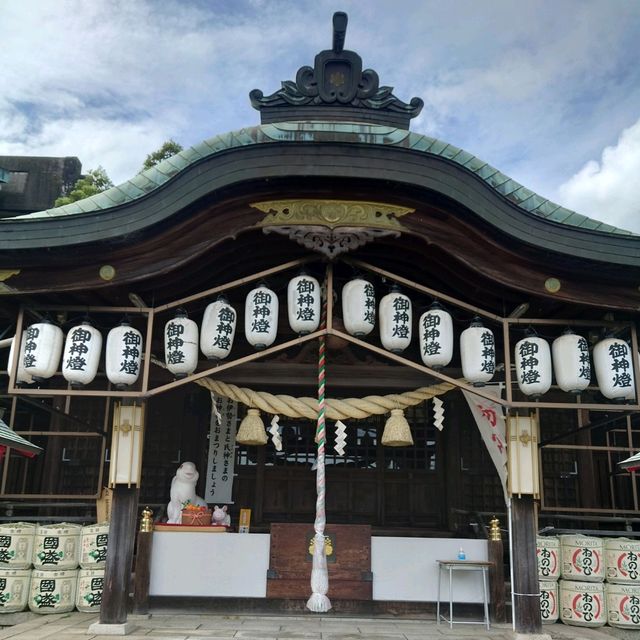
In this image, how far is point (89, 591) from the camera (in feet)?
28.2

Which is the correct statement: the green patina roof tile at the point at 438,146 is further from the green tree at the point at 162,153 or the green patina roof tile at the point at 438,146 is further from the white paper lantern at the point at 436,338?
the green tree at the point at 162,153

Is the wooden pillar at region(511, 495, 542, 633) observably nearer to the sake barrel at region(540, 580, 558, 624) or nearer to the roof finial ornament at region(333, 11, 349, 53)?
the sake barrel at region(540, 580, 558, 624)

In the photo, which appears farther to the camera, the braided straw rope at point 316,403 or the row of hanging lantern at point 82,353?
the braided straw rope at point 316,403

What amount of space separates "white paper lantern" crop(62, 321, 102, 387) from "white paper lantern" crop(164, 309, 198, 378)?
0.92m

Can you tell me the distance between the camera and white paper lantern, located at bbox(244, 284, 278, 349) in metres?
7.91

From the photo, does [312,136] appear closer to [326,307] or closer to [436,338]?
[326,307]

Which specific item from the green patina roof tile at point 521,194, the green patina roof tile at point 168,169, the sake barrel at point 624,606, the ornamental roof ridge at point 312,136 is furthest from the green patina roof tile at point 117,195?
the sake barrel at point 624,606

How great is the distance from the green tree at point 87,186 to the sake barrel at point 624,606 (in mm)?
15656

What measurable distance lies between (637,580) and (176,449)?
7.49 m

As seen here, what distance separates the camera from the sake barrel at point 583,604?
8516mm

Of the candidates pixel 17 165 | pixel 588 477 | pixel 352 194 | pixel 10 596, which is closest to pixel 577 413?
pixel 588 477

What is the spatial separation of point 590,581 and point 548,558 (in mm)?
632

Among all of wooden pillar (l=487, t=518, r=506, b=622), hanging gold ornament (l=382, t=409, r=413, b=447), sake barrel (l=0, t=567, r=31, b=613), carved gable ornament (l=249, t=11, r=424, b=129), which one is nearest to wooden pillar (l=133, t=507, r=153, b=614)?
sake barrel (l=0, t=567, r=31, b=613)

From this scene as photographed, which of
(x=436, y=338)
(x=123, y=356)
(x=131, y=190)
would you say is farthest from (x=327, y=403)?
(x=131, y=190)
